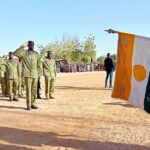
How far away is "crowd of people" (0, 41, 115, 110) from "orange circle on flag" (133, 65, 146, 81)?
597cm

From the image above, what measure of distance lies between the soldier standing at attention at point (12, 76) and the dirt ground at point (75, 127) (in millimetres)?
2357

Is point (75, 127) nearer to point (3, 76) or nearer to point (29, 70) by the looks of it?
point (29, 70)

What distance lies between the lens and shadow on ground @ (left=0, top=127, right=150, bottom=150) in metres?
8.95

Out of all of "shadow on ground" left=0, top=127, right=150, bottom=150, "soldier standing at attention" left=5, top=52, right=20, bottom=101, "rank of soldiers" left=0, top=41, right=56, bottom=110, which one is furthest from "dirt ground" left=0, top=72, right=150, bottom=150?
"soldier standing at attention" left=5, top=52, right=20, bottom=101

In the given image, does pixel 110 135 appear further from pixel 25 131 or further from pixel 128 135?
pixel 25 131

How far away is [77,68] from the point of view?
231 ft

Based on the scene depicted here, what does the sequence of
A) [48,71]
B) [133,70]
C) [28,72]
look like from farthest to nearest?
[48,71], [28,72], [133,70]

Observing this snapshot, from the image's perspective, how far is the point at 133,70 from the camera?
28.8 feet

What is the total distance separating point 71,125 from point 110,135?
1.65 meters

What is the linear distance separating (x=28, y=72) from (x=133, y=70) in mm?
6518

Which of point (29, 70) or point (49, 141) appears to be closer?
point (49, 141)

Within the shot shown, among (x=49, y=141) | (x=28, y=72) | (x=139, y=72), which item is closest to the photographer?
(x=139, y=72)

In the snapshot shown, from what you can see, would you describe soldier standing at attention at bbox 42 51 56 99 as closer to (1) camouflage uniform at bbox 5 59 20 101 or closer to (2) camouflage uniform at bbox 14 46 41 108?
(1) camouflage uniform at bbox 5 59 20 101

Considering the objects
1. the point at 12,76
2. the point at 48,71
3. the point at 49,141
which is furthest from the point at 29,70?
the point at 49,141
